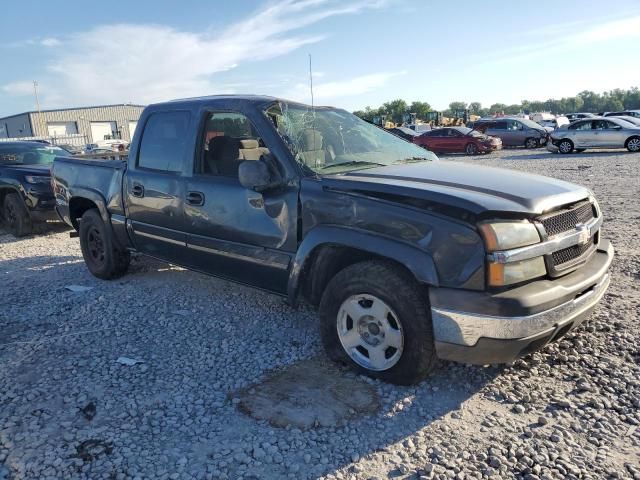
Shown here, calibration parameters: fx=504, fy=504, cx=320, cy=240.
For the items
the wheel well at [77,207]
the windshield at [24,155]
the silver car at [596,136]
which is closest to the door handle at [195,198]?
the wheel well at [77,207]

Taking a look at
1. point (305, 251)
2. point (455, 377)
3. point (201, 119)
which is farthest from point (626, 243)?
point (201, 119)

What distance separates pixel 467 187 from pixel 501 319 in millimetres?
887

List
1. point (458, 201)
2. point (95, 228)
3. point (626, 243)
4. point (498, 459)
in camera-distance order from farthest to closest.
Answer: point (626, 243) < point (95, 228) < point (458, 201) < point (498, 459)

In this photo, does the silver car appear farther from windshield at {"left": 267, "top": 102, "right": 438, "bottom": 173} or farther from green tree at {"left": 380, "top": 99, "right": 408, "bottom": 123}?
green tree at {"left": 380, "top": 99, "right": 408, "bottom": 123}

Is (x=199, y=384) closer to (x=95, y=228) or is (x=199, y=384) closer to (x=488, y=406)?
(x=488, y=406)

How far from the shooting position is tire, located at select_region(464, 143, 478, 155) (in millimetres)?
23562

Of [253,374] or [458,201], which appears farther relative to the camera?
[253,374]

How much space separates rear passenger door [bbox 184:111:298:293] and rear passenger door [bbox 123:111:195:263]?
0.59 feet

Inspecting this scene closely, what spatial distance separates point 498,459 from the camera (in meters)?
2.57

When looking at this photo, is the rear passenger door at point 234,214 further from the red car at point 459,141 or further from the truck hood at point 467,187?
the red car at point 459,141

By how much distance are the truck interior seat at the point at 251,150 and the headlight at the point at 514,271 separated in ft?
6.64

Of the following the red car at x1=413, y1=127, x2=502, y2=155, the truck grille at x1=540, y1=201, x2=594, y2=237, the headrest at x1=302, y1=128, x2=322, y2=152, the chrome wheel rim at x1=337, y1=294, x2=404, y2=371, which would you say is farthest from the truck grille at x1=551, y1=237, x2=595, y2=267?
the red car at x1=413, y1=127, x2=502, y2=155

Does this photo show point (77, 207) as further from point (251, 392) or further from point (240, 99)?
point (251, 392)

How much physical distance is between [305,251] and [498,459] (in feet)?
5.66
